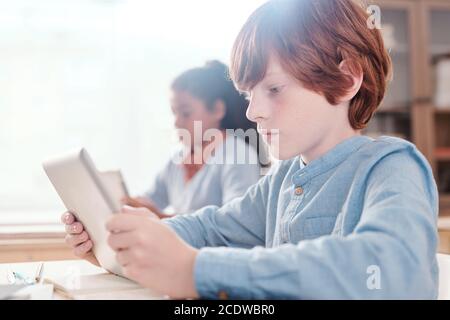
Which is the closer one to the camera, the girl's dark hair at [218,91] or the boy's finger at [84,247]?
the boy's finger at [84,247]

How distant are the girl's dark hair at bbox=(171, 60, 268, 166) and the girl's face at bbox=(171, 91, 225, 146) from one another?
0.05ft

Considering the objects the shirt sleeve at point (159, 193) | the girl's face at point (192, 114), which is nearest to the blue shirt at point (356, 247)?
the girl's face at point (192, 114)

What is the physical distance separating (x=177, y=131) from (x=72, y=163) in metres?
1.39

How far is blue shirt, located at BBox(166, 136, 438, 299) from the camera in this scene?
23.7 inches

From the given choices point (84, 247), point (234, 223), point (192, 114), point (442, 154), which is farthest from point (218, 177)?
point (442, 154)

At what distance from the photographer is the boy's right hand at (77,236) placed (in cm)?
93

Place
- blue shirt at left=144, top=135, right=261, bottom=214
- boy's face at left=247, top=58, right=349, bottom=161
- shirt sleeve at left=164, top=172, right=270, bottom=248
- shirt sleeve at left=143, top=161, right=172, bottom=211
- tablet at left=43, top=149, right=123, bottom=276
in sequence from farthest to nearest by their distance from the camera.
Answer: shirt sleeve at left=143, top=161, right=172, bottom=211 → blue shirt at left=144, top=135, right=261, bottom=214 → shirt sleeve at left=164, top=172, right=270, bottom=248 → boy's face at left=247, top=58, right=349, bottom=161 → tablet at left=43, top=149, right=123, bottom=276

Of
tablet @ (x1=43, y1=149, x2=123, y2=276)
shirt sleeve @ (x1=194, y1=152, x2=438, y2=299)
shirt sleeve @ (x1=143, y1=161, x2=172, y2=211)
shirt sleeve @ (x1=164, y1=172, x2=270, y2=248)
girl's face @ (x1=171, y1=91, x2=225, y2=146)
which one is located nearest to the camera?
shirt sleeve @ (x1=194, y1=152, x2=438, y2=299)

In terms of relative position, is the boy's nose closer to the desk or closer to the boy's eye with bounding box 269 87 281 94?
the boy's eye with bounding box 269 87 281 94

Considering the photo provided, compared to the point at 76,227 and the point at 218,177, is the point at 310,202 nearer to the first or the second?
the point at 76,227

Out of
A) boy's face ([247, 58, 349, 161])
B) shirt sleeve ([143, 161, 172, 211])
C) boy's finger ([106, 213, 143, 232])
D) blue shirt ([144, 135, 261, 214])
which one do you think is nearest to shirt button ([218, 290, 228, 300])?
boy's finger ([106, 213, 143, 232])

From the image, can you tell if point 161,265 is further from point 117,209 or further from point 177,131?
point 177,131

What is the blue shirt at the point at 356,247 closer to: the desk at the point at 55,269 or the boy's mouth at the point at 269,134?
the boy's mouth at the point at 269,134

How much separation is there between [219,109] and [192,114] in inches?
3.9
